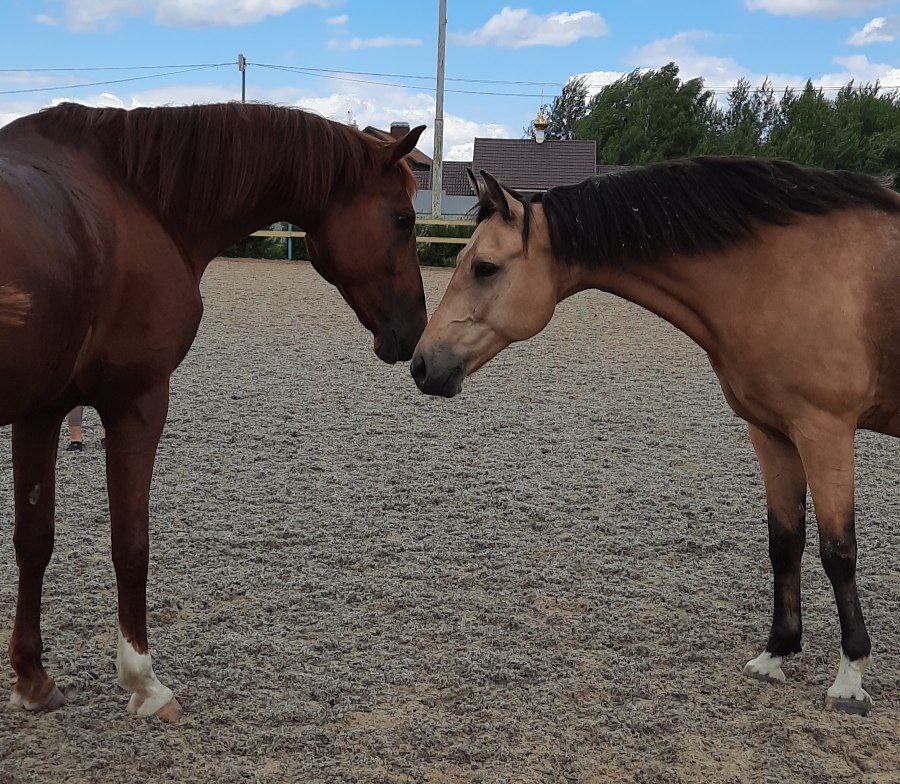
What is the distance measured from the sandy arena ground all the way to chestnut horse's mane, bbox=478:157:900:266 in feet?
5.26

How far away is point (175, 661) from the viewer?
10.1ft

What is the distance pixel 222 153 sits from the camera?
2668 millimetres

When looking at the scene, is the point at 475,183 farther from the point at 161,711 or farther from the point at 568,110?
the point at 568,110

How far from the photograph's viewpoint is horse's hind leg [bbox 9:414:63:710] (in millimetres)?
2658

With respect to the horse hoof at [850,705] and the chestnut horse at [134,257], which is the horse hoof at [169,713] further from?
the horse hoof at [850,705]

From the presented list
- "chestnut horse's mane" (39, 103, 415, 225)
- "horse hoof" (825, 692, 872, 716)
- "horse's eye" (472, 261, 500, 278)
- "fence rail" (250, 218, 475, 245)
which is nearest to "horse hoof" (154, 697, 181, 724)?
"chestnut horse's mane" (39, 103, 415, 225)

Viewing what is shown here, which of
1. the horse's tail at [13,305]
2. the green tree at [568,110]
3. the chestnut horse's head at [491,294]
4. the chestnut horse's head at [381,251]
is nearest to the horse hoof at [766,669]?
the chestnut horse's head at [491,294]

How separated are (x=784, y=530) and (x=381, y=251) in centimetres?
191

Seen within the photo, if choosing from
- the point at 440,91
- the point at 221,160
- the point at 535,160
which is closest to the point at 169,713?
the point at 221,160

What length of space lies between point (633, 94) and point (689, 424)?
52.3 metres

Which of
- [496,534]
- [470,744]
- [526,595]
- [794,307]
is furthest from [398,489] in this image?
[794,307]

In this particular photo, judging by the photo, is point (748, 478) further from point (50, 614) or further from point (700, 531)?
point (50, 614)

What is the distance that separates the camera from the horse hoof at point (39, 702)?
274cm

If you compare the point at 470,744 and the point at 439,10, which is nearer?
the point at 470,744
